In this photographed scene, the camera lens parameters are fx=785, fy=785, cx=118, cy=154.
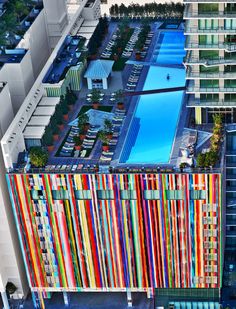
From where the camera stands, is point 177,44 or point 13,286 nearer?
point 13,286

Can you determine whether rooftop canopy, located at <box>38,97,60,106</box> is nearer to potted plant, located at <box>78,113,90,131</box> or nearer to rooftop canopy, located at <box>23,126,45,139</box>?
potted plant, located at <box>78,113,90,131</box>

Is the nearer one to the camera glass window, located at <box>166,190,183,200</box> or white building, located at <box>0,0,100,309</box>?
glass window, located at <box>166,190,183,200</box>

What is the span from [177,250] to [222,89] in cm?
2495

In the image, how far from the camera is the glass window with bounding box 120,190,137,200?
111812 millimetres

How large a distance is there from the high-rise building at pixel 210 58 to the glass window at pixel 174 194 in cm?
1534

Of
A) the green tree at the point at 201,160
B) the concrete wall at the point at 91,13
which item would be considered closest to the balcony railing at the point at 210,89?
the green tree at the point at 201,160

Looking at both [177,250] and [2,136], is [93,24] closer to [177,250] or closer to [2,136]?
[2,136]

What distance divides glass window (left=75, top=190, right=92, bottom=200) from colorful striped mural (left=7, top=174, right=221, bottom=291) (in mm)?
144

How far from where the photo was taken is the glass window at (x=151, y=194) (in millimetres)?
111619

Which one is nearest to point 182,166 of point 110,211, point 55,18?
point 110,211

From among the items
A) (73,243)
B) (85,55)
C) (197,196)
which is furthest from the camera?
(85,55)

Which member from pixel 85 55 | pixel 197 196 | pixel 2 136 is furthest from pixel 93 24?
pixel 197 196

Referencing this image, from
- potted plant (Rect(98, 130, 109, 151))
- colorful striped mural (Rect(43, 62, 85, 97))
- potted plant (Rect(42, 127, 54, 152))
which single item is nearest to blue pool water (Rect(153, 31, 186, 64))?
colorful striped mural (Rect(43, 62, 85, 97))

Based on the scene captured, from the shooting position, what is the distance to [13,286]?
12381 centimetres
